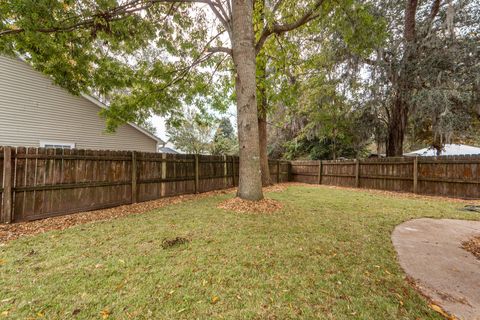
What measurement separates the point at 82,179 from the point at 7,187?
127 centimetres

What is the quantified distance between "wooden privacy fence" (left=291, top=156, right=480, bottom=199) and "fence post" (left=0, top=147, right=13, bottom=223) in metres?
12.3

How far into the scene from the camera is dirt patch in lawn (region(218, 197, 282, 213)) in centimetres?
500

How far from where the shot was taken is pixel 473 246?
327 centimetres

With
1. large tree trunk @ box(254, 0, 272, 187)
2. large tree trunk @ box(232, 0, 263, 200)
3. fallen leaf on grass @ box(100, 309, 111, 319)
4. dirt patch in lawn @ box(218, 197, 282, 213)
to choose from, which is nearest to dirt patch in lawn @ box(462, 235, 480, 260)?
dirt patch in lawn @ box(218, 197, 282, 213)

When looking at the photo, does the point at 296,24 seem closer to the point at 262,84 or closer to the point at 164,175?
the point at 262,84

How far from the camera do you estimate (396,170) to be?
30.0 ft

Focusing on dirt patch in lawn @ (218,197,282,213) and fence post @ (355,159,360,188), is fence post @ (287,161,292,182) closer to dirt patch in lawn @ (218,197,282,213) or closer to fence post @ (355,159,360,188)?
fence post @ (355,159,360,188)

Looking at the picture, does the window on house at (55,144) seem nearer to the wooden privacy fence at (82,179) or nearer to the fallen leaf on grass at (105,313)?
the wooden privacy fence at (82,179)

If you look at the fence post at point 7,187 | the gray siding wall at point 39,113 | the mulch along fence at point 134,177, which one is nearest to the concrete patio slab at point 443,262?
the mulch along fence at point 134,177

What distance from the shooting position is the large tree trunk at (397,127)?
10.4 m

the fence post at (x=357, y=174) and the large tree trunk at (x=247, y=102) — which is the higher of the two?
the large tree trunk at (x=247, y=102)

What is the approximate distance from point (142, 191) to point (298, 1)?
26.0 ft

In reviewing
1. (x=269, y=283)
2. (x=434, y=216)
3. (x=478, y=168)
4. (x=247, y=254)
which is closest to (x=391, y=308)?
(x=269, y=283)

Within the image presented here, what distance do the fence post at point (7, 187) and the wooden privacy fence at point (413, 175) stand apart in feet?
40.4
